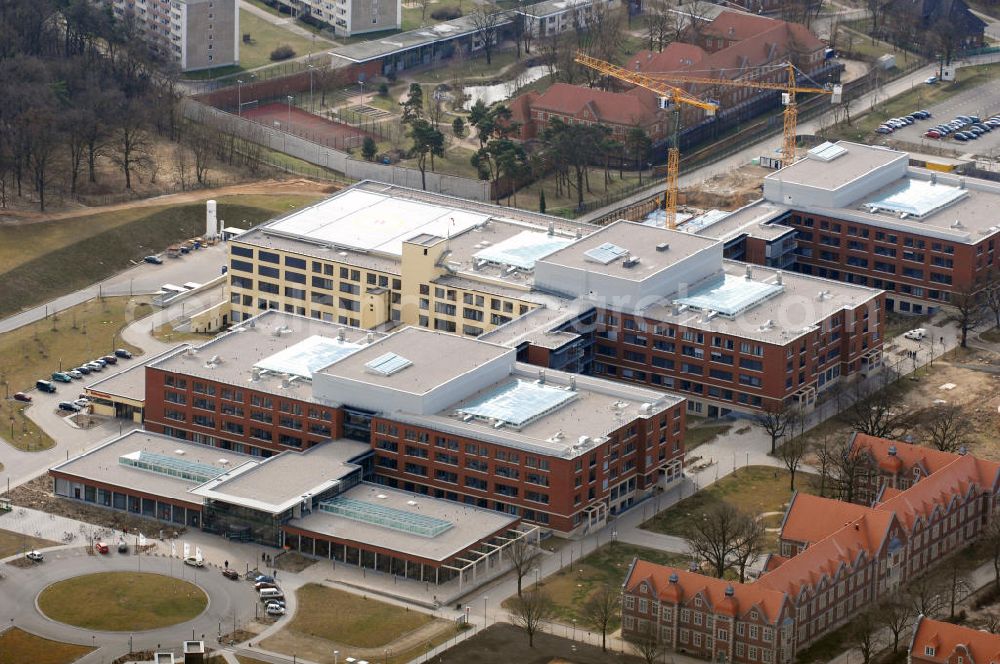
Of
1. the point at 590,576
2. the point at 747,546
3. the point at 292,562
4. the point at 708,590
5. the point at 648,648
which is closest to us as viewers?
the point at 648,648

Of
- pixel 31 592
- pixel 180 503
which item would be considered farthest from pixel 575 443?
pixel 31 592

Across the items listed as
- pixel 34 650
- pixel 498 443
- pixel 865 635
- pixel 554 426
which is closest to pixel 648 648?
pixel 865 635

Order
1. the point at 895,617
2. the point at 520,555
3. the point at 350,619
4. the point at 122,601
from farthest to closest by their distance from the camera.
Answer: the point at 520,555 < the point at 122,601 < the point at 350,619 < the point at 895,617

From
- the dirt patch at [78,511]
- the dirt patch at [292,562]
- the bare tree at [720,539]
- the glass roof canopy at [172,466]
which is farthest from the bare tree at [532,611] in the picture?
the glass roof canopy at [172,466]

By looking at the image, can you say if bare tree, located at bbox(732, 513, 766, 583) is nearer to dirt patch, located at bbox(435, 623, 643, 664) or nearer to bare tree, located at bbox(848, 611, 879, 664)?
bare tree, located at bbox(848, 611, 879, 664)

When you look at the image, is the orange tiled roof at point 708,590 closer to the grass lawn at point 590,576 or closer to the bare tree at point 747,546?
the grass lawn at point 590,576

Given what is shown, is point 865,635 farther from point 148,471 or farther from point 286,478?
point 148,471
